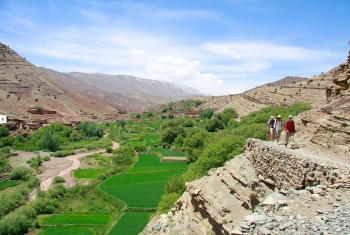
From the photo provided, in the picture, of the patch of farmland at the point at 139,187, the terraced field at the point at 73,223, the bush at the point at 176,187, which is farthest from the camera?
the patch of farmland at the point at 139,187

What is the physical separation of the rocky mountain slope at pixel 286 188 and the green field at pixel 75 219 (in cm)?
1477

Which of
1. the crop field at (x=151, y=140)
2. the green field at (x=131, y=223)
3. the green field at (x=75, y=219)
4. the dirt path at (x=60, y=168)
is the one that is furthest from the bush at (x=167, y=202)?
the crop field at (x=151, y=140)

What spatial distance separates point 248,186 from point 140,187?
3183 cm

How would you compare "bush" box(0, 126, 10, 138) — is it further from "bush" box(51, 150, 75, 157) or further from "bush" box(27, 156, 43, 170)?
"bush" box(27, 156, 43, 170)

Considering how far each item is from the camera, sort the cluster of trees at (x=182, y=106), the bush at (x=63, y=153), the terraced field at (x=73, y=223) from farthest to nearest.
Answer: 1. the cluster of trees at (x=182, y=106)
2. the bush at (x=63, y=153)
3. the terraced field at (x=73, y=223)

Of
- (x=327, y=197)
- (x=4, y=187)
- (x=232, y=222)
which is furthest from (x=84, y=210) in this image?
(x=327, y=197)

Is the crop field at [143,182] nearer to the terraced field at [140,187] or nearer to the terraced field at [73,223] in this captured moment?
→ the terraced field at [140,187]

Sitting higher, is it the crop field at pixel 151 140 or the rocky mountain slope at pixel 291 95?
the rocky mountain slope at pixel 291 95

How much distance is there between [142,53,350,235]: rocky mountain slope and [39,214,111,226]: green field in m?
14.8

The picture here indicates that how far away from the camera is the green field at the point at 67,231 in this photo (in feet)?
108

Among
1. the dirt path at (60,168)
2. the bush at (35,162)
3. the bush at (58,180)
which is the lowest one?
the dirt path at (60,168)

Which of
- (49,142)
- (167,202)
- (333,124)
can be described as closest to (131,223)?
(167,202)

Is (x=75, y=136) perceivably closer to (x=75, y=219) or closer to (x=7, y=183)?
(x=7, y=183)

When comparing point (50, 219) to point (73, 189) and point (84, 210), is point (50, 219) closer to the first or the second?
point (84, 210)
